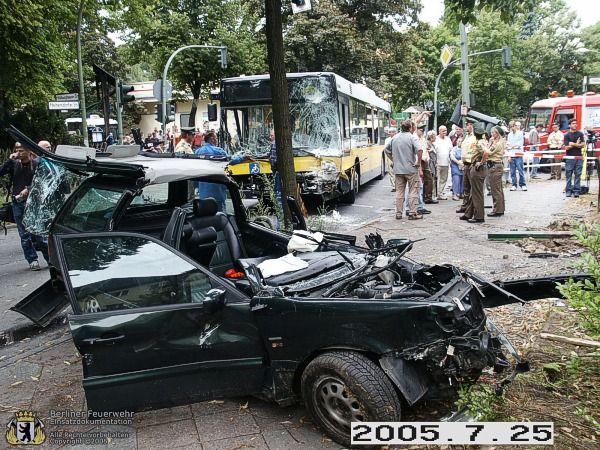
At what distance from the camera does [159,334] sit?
12.2ft

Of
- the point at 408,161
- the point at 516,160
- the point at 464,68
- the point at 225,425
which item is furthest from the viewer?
the point at 464,68

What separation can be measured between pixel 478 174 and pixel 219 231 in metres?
6.96

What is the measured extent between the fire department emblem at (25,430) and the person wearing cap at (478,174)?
8984mm

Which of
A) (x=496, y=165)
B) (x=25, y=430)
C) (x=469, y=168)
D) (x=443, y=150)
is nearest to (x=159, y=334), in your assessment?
(x=25, y=430)

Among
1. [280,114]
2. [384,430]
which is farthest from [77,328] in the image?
[280,114]

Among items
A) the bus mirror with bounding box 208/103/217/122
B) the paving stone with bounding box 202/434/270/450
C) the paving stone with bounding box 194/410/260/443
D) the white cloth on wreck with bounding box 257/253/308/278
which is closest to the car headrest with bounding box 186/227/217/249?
the white cloth on wreck with bounding box 257/253/308/278

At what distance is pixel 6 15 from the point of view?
15.1 m

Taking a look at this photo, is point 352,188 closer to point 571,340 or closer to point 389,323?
point 571,340

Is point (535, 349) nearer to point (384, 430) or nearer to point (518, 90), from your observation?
point (384, 430)

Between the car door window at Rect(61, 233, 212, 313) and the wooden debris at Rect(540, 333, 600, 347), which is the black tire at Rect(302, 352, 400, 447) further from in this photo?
the wooden debris at Rect(540, 333, 600, 347)

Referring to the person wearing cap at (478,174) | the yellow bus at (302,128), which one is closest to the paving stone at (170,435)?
the person wearing cap at (478,174)

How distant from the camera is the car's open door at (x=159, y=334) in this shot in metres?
3.66

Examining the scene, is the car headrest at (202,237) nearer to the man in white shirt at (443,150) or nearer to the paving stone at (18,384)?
the paving stone at (18,384)

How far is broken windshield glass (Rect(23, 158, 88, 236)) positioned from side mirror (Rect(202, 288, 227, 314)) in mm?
2660
